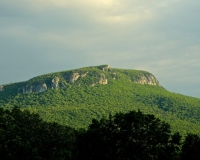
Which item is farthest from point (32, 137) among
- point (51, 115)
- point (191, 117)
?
point (191, 117)

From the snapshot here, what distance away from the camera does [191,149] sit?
60.7 m

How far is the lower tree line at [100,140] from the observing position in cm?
5262

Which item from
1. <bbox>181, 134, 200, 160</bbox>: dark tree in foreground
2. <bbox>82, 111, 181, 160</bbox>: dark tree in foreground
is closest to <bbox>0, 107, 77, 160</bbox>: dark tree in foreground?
<bbox>82, 111, 181, 160</bbox>: dark tree in foreground

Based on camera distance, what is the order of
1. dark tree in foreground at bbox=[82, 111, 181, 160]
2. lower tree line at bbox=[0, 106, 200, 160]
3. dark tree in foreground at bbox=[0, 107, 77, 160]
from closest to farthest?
1. dark tree in foreground at bbox=[0, 107, 77, 160]
2. lower tree line at bbox=[0, 106, 200, 160]
3. dark tree in foreground at bbox=[82, 111, 181, 160]

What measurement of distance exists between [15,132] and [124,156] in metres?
17.1

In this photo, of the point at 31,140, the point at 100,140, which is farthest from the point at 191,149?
the point at 31,140

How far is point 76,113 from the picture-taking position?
544 ft

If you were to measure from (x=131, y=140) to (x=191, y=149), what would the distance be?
510 inches

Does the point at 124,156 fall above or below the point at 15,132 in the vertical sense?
below

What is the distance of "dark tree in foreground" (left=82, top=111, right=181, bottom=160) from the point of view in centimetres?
5409

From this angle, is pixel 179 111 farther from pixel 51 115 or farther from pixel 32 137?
pixel 32 137

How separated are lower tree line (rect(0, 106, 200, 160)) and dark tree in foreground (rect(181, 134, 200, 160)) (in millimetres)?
166

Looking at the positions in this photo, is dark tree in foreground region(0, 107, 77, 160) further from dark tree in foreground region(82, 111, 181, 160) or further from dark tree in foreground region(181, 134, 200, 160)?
dark tree in foreground region(181, 134, 200, 160)

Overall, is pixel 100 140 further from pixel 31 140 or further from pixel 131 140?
pixel 31 140
